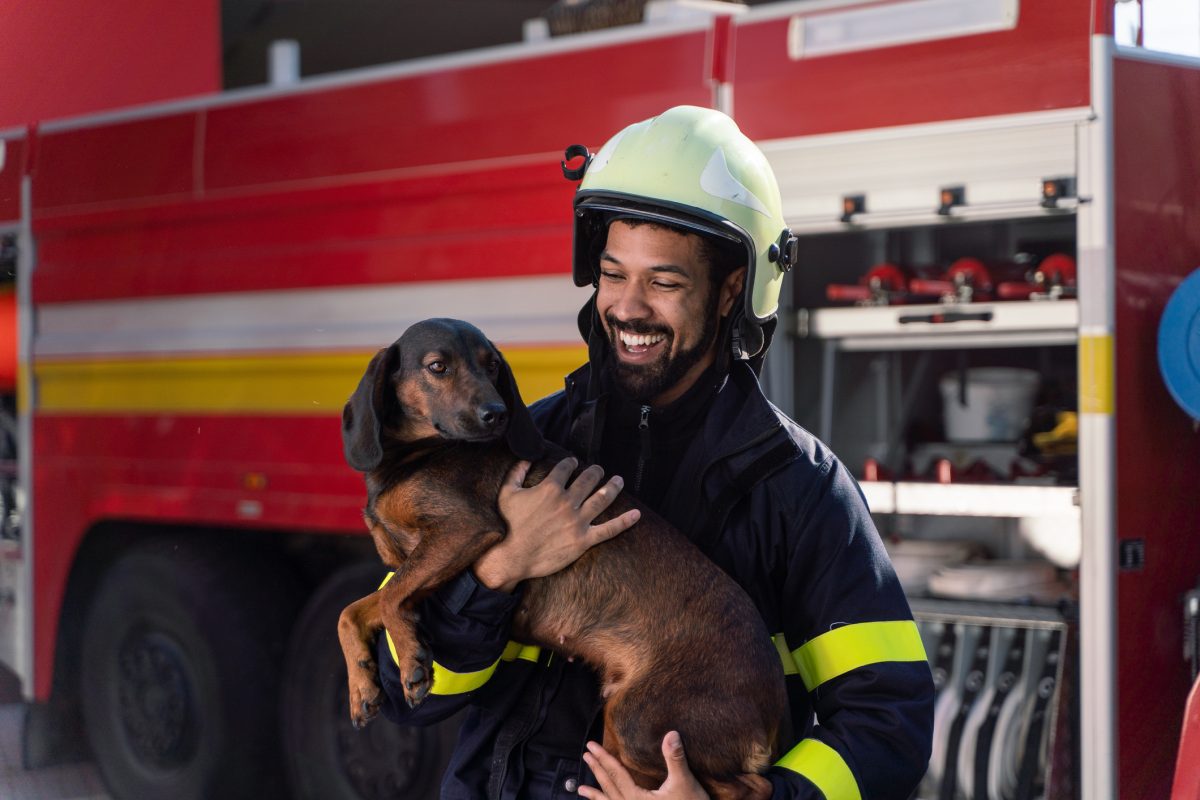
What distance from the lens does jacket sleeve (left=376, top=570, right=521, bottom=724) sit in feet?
6.63

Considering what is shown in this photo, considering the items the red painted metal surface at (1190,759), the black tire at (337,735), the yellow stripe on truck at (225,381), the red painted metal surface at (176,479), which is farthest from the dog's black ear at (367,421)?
the black tire at (337,735)

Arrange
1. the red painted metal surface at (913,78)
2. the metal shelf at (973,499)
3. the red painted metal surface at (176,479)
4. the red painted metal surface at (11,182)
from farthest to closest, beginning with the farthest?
the red painted metal surface at (11,182) < the red painted metal surface at (176,479) < the metal shelf at (973,499) < the red painted metal surface at (913,78)

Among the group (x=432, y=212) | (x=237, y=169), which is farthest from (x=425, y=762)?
(x=237, y=169)

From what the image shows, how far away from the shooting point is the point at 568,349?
4.43 m

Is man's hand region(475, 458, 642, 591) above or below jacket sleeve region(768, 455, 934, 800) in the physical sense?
above

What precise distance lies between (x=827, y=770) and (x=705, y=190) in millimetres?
862

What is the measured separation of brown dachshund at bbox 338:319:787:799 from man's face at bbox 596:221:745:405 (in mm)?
200

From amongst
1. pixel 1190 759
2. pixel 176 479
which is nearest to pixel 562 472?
pixel 1190 759

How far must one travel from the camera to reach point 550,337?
4.46 metres

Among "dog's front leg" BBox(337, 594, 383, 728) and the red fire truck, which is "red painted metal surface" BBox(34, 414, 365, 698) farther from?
"dog's front leg" BBox(337, 594, 383, 728)

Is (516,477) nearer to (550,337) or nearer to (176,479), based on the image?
(550,337)

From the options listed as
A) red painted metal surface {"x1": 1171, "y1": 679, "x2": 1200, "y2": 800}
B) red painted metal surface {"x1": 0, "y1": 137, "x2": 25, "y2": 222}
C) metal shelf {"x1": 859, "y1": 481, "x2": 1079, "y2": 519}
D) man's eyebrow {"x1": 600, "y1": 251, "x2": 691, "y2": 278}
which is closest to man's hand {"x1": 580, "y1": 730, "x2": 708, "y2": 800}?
man's eyebrow {"x1": 600, "y1": 251, "x2": 691, "y2": 278}

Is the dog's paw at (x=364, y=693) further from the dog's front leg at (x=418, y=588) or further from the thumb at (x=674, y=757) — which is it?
the thumb at (x=674, y=757)

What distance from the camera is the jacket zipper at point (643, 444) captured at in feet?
7.14
